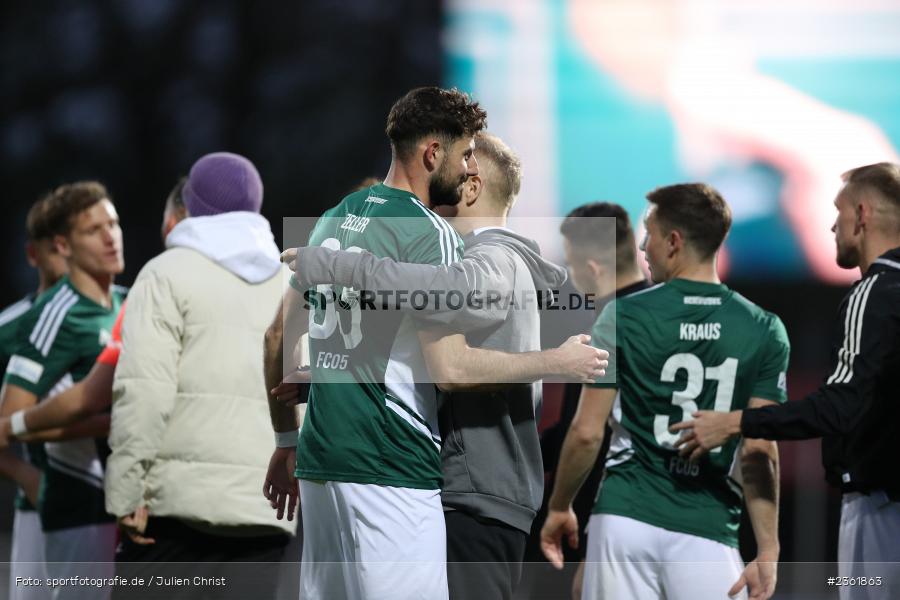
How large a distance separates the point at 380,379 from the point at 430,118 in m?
0.70

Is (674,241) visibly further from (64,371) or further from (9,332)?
(9,332)

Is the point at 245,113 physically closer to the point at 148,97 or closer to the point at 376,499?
the point at 148,97

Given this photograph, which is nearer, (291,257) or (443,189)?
(291,257)

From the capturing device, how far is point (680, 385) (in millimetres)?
3471

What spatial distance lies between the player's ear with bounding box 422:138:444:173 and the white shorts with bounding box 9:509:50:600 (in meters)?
2.43

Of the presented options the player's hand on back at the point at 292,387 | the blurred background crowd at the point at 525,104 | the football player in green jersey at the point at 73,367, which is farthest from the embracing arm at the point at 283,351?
the blurred background crowd at the point at 525,104

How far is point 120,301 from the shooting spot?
4617 mm

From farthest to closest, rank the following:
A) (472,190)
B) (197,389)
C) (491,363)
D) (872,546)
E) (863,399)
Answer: (197,389) < (872,546) < (863,399) < (472,190) < (491,363)

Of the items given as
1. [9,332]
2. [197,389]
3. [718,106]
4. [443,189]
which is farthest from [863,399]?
[718,106]

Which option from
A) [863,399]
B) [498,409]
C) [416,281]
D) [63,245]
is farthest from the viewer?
[63,245]

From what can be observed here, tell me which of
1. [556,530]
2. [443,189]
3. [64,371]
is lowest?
[556,530]

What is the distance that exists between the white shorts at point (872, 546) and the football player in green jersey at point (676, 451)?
0.76ft

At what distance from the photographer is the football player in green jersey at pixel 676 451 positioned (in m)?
3.42

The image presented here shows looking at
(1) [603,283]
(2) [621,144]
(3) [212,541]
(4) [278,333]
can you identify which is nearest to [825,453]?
(1) [603,283]
